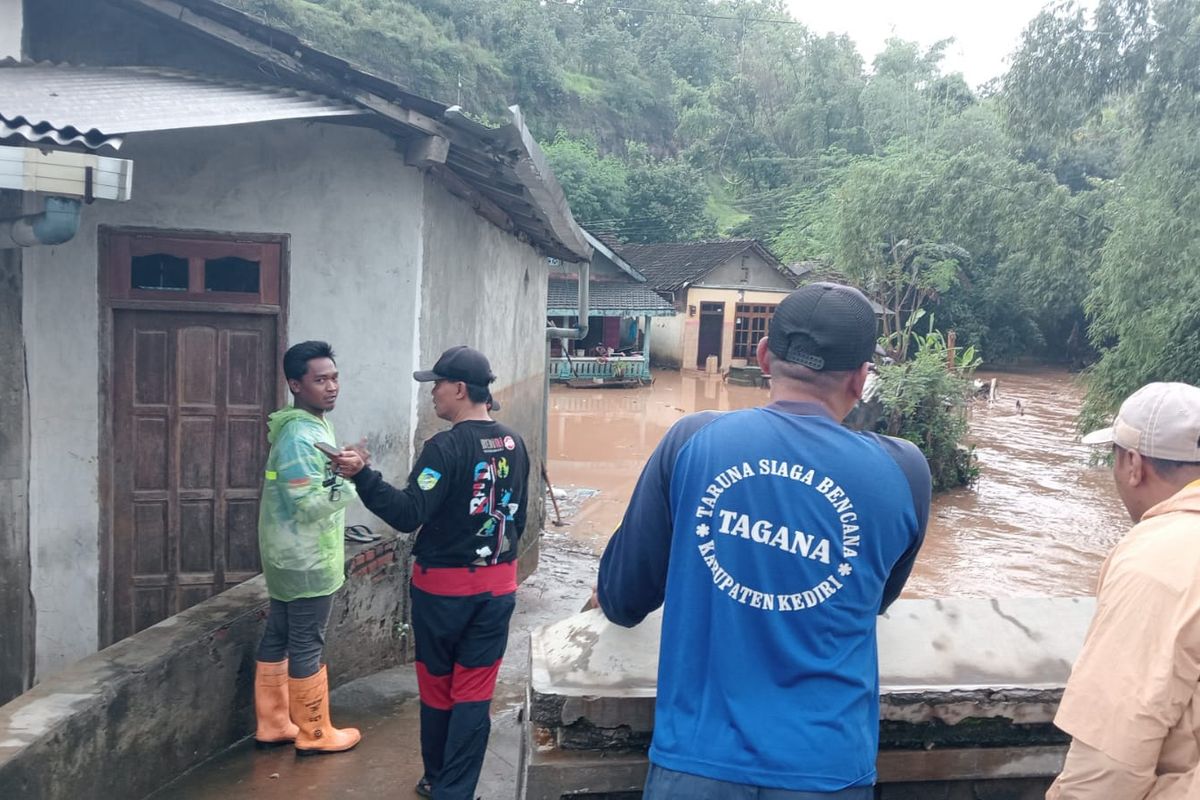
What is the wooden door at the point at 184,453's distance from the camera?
4734 mm

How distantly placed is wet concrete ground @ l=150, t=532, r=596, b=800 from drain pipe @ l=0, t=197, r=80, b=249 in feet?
7.32

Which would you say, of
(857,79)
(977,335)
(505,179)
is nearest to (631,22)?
(857,79)

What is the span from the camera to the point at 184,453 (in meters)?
4.84

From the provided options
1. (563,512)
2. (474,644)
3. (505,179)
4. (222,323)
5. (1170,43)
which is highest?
(1170,43)

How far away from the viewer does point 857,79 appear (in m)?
57.2

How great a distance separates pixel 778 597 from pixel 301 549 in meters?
2.82

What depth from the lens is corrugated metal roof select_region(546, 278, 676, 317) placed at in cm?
2620

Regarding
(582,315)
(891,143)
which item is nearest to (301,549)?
(582,315)

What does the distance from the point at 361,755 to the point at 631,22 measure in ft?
231

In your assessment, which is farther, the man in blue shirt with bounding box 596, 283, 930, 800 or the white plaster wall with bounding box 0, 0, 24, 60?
the white plaster wall with bounding box 0, 0, 24, 60

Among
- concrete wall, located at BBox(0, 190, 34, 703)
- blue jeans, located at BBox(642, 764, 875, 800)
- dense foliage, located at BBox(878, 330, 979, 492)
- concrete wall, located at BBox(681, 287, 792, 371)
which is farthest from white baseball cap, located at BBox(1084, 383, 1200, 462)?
concrete wall, located at BBox(681, 287, 792, 371)

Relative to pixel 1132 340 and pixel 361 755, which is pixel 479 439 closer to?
pixel 361 755

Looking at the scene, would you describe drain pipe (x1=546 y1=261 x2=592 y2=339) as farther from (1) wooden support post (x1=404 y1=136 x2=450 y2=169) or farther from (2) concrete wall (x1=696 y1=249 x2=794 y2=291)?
(2) concrete wall (x1=696 y1=249 x2=794 y2=291)

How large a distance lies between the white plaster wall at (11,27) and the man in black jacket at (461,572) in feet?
9.21
